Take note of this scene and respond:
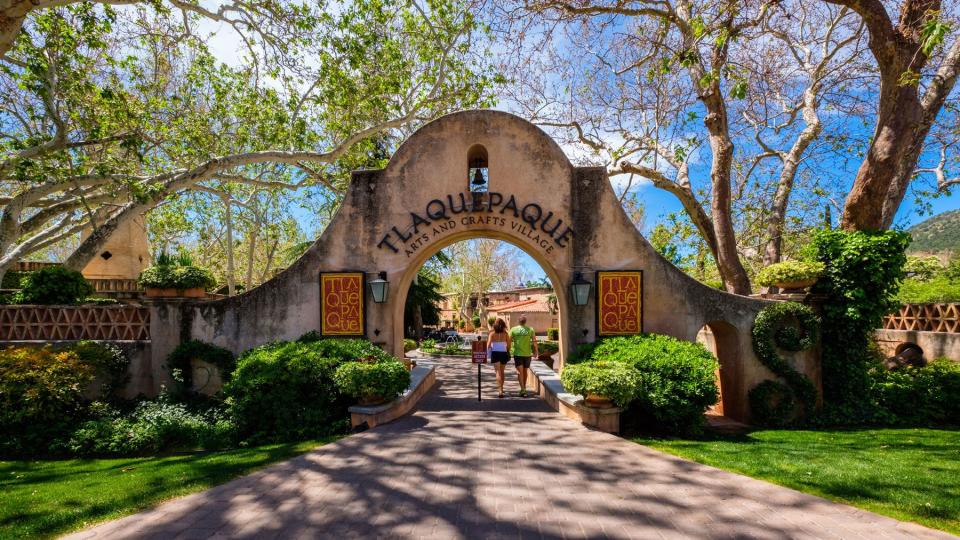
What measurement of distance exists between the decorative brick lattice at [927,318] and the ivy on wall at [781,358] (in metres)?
4.26

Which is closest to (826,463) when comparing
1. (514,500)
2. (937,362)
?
(514,500)

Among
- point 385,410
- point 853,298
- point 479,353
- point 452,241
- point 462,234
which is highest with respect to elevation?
point 462,234

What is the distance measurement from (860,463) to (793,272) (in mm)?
4322

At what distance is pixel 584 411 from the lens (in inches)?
309

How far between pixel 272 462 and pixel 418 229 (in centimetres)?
562

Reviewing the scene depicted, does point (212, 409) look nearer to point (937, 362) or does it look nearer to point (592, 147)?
point (592, 147)

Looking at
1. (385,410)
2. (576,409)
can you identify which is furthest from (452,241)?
(576,409)

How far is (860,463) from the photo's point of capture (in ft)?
20.6

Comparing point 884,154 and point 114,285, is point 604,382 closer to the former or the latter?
point 884,154

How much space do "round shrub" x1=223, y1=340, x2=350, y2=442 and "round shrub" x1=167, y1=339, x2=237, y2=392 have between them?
5.53 feet

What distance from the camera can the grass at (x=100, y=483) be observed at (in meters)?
4.66

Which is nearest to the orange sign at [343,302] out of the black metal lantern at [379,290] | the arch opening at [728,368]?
the black metal lantern at [379,290]

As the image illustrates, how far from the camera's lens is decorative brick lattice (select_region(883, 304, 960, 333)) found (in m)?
10.8

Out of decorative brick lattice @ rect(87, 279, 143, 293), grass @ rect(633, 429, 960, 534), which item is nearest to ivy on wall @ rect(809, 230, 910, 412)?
grass @ rect(633, 429, 960, 534)
